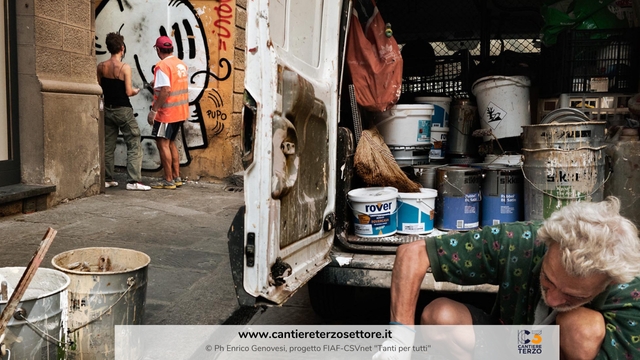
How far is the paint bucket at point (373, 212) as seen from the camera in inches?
127

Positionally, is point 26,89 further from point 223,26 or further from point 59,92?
point 223,26

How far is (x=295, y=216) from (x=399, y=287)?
1.93ft

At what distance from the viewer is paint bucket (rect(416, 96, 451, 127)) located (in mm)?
4484

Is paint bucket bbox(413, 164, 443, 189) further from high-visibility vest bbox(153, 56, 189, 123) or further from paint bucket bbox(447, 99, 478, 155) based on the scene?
high-visibility vest bbox(153, 56, 189, 123)

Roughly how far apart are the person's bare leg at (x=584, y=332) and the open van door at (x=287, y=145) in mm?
1061

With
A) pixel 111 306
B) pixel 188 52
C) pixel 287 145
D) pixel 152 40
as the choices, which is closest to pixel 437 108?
pixel 287 145

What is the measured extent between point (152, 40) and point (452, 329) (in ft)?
21.6

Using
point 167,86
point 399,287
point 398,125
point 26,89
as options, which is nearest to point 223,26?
point 167,86

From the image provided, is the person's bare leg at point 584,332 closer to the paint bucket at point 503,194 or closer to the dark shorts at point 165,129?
the paint bucket at point 503,194

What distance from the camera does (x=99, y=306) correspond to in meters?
2.55

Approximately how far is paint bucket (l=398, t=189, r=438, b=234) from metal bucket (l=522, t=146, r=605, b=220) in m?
0.58

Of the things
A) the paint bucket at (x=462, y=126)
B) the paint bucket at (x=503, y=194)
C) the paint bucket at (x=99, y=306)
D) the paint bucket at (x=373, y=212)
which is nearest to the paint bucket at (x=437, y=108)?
the paint bucket at (x=462, y=126)

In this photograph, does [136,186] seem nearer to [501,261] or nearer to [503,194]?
[503,194]

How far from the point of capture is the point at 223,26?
770 cm
